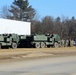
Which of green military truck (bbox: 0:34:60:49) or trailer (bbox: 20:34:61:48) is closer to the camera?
green military truck (bbox: 0:34:60:49)

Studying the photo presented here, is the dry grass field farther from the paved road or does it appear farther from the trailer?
the trailer

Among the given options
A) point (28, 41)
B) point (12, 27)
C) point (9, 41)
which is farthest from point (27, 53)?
point (12, 27)

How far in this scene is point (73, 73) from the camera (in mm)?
16312

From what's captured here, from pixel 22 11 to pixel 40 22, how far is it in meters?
9.11

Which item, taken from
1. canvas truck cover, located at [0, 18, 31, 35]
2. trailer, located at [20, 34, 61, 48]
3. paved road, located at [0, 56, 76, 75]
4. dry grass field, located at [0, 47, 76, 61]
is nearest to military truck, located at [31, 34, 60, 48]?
trailer, located at [20, 34, 61, 48]

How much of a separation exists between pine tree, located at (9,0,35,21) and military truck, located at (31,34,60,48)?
6013 cm

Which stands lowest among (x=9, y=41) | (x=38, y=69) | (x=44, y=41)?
(x=44, y=41)

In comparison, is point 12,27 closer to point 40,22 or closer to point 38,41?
point 38,41

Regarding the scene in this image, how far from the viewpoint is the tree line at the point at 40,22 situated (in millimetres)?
107606

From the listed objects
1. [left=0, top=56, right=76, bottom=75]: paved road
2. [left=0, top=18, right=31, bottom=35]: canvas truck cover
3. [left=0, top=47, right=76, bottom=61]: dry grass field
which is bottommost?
[left=0, top=47, right=76, bottom=61]: dry grass field

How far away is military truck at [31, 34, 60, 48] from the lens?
5512 centimetres

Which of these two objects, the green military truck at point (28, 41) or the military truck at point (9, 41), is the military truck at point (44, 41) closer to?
the green military truck at point (28, 41)

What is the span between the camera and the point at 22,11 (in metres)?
120

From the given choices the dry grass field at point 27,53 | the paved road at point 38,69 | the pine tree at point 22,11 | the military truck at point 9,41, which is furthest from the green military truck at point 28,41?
the pine tree at point 22,11
